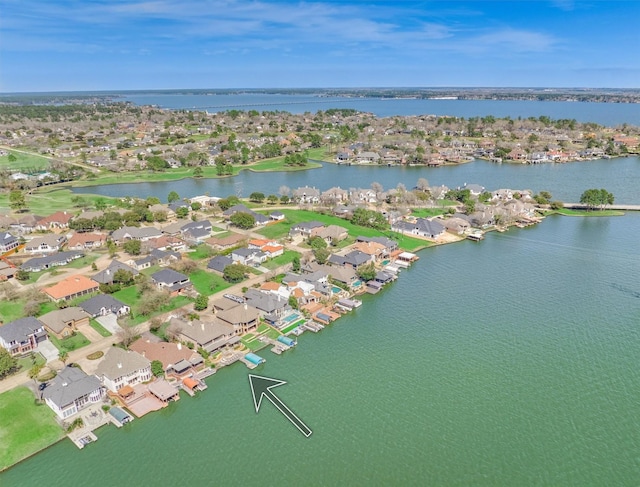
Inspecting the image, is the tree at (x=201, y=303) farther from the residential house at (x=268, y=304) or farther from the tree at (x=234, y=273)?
the tree at (x=234, y=273)

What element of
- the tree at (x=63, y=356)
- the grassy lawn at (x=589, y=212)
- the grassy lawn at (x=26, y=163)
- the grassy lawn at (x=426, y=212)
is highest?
the grassy lawn at (x=26, y=163)

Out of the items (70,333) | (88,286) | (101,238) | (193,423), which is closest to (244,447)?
(193,423)

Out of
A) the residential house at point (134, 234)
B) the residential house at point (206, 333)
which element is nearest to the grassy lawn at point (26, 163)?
the residential house at point (134, 234)

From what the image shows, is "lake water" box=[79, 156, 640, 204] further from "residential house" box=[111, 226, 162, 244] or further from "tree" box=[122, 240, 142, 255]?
"tree" box=[122, 240, 142, 255]

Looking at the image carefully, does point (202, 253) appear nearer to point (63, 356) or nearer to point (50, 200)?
point (63, 356)

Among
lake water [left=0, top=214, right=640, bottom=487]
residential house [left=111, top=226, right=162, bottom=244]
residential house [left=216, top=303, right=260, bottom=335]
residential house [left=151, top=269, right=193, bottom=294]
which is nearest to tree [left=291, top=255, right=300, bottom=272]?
lake water [left=0, top=214, right=640, bottom=487]

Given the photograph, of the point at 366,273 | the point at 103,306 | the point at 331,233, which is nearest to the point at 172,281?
the point at 103,306
